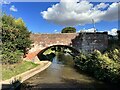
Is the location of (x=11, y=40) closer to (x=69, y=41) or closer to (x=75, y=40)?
(x=69, y=41)

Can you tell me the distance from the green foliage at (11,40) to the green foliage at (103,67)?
242 inches

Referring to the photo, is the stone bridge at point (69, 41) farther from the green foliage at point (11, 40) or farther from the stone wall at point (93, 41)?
the green foliage at point (11, 40)

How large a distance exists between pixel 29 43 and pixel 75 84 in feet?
38.7

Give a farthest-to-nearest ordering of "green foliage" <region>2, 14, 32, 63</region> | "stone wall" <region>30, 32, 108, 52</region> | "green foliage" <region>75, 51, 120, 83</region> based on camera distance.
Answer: "stone wall" <region>30, 32, 108, 52</region>, "green foliage" <region>2, 14, 32, 63</region>, "green foliage" <region>75, 51, 120, 83</region>

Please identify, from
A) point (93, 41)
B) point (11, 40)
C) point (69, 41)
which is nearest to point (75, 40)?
point (69, 41)

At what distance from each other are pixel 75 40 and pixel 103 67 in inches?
502

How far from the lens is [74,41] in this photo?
29078 millimetres

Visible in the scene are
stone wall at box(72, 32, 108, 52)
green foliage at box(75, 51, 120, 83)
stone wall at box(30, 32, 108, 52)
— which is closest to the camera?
green foliage at box(75, 51, 120, 83)

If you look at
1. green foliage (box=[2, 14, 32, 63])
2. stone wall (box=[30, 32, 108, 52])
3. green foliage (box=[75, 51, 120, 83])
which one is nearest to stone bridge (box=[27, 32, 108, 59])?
stone wall (box=[30, 32, 108, 52])

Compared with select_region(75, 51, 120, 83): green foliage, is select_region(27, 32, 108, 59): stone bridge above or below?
above

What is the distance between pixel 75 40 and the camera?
95.1ft

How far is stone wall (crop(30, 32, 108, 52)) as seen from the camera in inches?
1093

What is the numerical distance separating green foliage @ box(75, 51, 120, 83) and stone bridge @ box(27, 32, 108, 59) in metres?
6.36

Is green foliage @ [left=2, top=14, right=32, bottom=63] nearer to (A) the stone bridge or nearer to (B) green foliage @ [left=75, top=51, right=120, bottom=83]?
(A) the stone bridge
